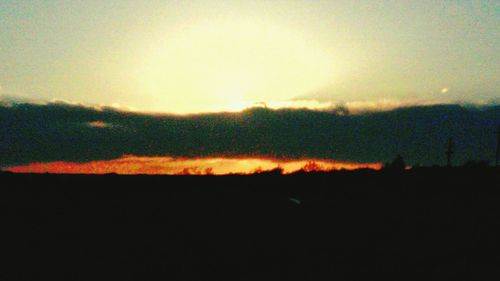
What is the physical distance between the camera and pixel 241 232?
19.9 m

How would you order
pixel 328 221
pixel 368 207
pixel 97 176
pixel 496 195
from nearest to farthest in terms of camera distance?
1. pixel 328 221
2. pixel 368 207
3. pixel 496 195
4. pixel 97 176

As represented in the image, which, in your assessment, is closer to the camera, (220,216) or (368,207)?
(220,216)

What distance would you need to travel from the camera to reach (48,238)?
19172mm

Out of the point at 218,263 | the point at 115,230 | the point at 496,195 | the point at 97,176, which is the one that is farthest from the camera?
the point at 97,176

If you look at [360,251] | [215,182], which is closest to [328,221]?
[360,251]

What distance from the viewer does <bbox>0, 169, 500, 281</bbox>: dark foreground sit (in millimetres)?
17984

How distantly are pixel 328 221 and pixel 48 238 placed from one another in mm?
9640

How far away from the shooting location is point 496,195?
82.5 feet

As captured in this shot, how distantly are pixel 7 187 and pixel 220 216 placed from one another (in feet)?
30.6

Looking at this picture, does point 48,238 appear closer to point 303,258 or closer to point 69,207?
point 69,207

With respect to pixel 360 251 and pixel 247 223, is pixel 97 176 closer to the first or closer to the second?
pixel 247 223

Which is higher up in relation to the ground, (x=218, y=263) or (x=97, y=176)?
(x=97, y=176)

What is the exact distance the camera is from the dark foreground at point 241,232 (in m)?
18.0

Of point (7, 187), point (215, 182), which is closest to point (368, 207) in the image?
point (215, 182)
